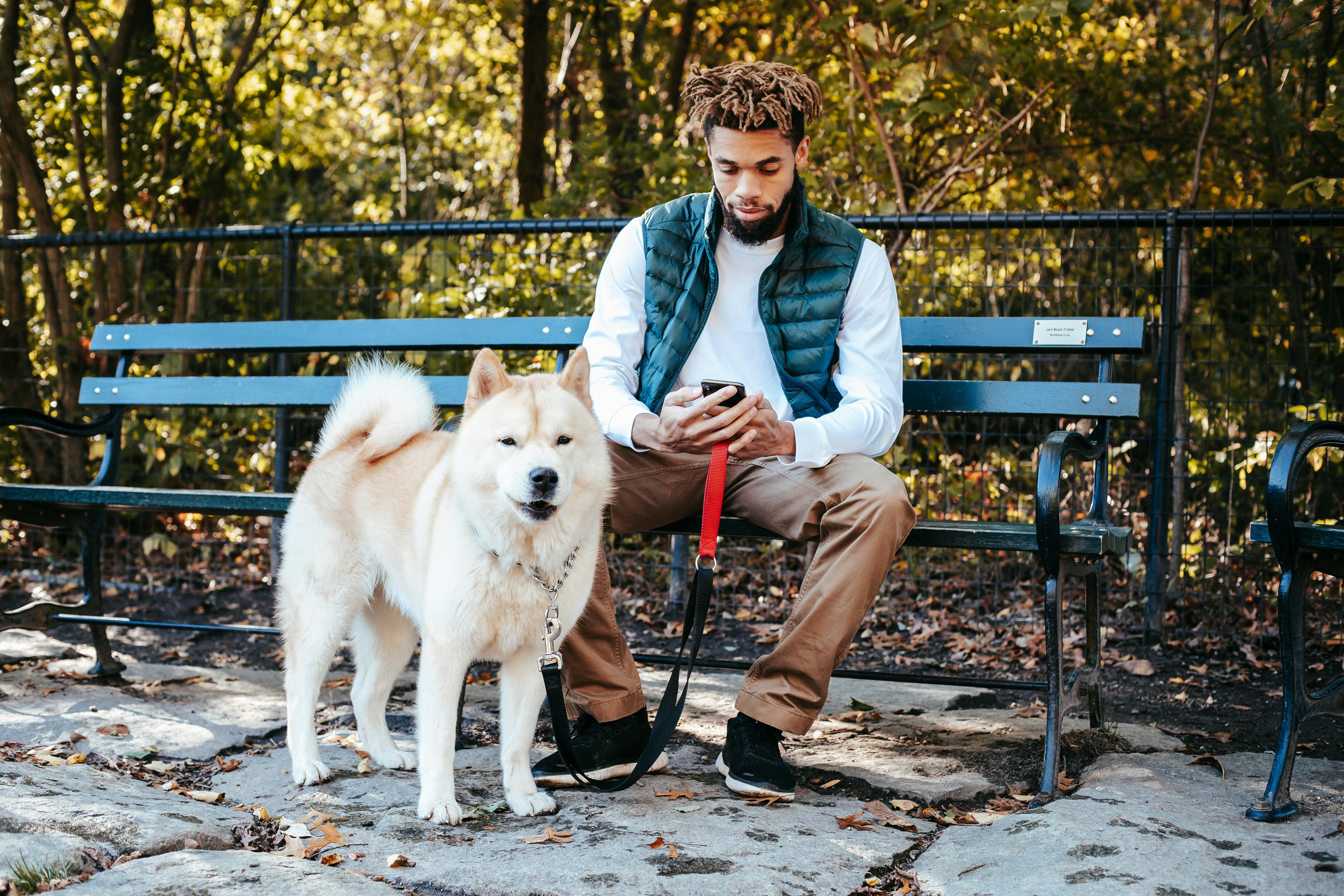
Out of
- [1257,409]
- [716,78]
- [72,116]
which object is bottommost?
[1257,409]

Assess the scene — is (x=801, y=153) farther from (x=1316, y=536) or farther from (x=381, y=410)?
(x=1316, y=536)

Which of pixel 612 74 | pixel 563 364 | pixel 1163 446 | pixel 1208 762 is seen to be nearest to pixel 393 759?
pixel 563 364

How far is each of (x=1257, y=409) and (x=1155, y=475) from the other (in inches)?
28.8

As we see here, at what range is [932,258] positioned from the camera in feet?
14.4

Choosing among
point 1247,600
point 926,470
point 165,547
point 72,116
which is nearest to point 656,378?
point 926,470

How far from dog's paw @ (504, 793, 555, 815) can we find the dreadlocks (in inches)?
69.1

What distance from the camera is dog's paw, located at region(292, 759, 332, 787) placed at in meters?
2.59

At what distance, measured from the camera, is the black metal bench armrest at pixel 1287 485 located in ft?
7.45

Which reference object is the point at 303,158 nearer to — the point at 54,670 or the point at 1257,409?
the point at 54,670

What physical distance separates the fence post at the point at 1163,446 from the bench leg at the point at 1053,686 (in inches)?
70.5

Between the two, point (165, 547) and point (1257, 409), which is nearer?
point (1257, 409)

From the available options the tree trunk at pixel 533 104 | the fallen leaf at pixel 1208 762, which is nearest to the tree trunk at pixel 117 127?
the tree trunk at pixel 533 104

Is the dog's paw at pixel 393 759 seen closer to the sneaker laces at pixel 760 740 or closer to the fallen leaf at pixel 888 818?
the sneaker laces at pixel 760 740

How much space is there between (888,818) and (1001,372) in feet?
8.83
